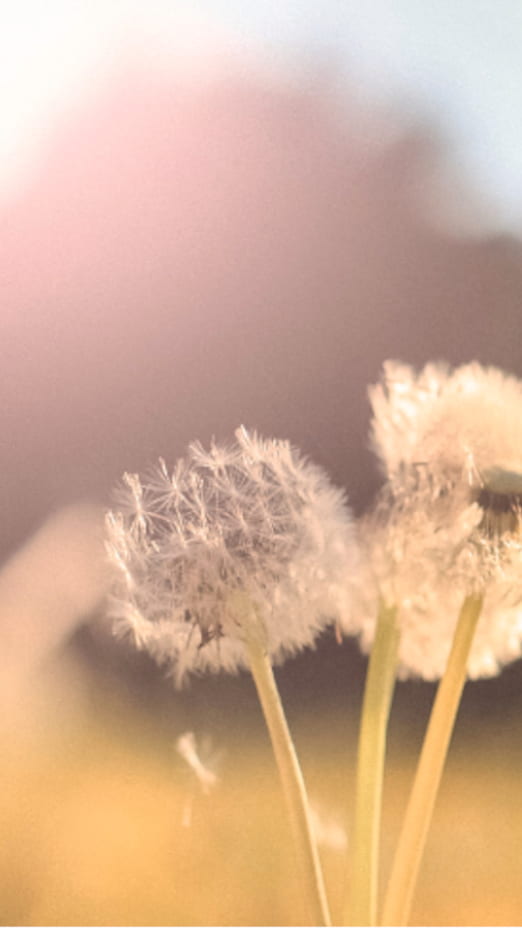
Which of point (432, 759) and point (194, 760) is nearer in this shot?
point (432, 759)

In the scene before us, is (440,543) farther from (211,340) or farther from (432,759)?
(211,340)

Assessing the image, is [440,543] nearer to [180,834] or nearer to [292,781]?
[292,781]

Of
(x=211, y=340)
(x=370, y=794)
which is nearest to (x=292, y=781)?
(x=370, y=794)

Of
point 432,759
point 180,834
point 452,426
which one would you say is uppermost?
point 452,426

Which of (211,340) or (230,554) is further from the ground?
(211,340)

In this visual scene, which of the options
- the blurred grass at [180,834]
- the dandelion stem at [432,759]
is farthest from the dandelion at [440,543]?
the blurred grass at [180,834]

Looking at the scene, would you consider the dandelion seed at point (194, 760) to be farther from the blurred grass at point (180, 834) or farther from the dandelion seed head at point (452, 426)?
the dandelion seed head at point (452, 426)
